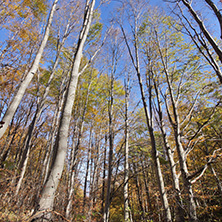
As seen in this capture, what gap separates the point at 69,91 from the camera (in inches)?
101

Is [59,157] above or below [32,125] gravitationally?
below

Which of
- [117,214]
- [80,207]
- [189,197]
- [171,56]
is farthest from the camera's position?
[117,214]

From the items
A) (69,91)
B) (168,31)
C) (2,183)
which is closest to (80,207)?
(2,183)

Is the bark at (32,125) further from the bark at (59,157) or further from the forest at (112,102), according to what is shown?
the bark at (59,157)

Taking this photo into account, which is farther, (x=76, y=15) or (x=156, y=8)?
(x=76, y=15)

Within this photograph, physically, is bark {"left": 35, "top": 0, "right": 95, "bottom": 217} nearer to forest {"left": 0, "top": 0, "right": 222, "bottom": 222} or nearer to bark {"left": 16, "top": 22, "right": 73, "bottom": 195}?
forest {"left": 0, "top": 0, "right": 222, "bottom": 222}

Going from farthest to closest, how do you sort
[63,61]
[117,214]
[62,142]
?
1. [117,214]
2. [63,61]
3. [62,142]

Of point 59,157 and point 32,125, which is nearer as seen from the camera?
point 59,157

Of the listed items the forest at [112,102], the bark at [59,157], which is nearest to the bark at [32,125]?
the forest at [112,102]

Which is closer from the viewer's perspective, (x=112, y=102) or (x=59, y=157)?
(x=59, y=157)

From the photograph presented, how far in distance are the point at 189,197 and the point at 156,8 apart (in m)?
6.29

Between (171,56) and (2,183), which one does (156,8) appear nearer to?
(171,56)

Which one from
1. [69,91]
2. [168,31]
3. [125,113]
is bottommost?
[69,91]

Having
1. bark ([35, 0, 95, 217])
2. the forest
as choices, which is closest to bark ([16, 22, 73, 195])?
the forest
